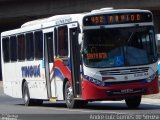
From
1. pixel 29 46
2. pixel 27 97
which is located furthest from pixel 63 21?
pixel 27 97

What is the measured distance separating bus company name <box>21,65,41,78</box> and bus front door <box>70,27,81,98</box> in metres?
3.56

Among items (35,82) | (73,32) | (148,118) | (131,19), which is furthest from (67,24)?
(148,118)

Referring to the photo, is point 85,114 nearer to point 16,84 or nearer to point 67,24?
point 67,24

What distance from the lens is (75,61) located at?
21641 mm

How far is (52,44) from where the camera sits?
23562 millimetres

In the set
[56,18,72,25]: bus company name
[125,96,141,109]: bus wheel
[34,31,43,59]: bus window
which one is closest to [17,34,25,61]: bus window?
[34,31,43,59]: bus window

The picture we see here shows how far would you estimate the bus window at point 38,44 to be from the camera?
24.6 metres

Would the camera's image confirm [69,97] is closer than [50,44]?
Yes

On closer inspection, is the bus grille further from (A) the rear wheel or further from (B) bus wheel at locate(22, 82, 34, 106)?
(B) bus wheel at locate(22, 82, 34, 106)

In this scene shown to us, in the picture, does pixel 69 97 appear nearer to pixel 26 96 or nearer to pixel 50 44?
pixel 50 44

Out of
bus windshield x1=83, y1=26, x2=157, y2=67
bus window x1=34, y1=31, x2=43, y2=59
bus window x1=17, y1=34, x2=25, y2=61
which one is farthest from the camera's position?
bus window x1=17, y1=34, x2=25, y2=61

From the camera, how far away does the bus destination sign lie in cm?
2116

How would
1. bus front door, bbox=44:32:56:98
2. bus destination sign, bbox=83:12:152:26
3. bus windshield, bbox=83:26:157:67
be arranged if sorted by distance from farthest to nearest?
bus front door, bbox=44:32:56:98, bus destination sign, bbox=83:12:152:26, bus windshield, bbox=83:26:157:67

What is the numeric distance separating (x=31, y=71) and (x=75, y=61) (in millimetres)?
4628
